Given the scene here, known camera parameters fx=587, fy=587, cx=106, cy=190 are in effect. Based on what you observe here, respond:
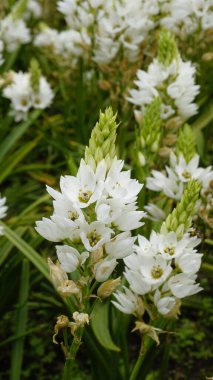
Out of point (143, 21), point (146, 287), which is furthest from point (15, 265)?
point (143, 21)

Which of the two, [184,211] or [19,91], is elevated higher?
[19,91]

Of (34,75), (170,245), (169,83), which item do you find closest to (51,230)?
(170,245)

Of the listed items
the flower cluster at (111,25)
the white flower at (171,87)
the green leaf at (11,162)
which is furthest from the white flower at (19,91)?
the white flower at (171,87)

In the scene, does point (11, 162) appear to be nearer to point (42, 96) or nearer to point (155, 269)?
point (42, 96)

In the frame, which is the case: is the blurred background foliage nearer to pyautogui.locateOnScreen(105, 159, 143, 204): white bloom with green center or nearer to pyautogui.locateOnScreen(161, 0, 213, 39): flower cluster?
pyautogui.locateOnScreen(161, 0, 213, 39): flower cluster

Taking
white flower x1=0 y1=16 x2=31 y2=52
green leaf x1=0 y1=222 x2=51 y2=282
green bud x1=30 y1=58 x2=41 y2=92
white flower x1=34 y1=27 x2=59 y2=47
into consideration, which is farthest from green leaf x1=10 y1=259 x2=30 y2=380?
white flower x1=34 y1=27 x2=59 y2=47
